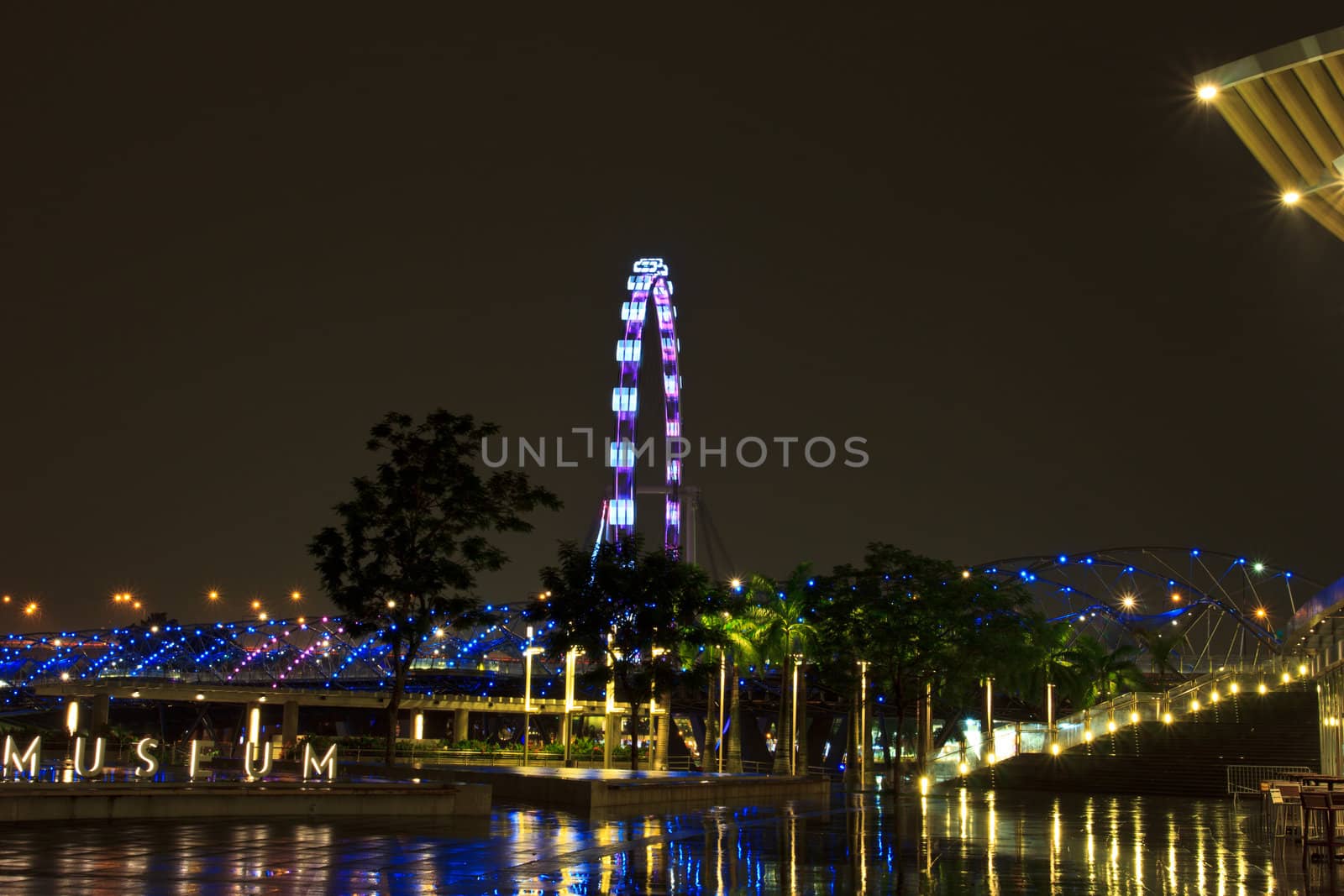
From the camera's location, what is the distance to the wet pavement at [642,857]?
15.0m

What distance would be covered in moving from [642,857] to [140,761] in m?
9.78

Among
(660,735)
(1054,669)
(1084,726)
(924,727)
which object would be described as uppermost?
(1054,669)

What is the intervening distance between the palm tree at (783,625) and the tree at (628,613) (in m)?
7.37

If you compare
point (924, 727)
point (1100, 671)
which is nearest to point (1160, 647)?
point (1100, 671)

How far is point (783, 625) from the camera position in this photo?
171ft

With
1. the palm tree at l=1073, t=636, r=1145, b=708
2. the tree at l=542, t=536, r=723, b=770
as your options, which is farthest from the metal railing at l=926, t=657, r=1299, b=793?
the palm tree at l=1073, t=636, r=1145, b=708

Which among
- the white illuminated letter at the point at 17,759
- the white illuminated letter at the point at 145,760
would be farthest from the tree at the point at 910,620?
the white illuminated letter at the point at 17,759

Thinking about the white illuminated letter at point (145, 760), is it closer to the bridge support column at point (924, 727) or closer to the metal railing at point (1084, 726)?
the metal railing at point (1084, 726)

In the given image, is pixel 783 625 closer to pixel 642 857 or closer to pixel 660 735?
pixel 660 735

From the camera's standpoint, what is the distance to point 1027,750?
2058 inches

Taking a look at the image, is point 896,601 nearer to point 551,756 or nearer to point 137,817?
point 551,756

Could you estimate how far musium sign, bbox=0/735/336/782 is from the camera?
2269 centimetres

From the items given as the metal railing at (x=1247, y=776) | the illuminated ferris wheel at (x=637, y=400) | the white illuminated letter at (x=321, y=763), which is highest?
the illuminated ferris wheel at (x=637, y=400)

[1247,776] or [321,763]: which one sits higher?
[321,763]
